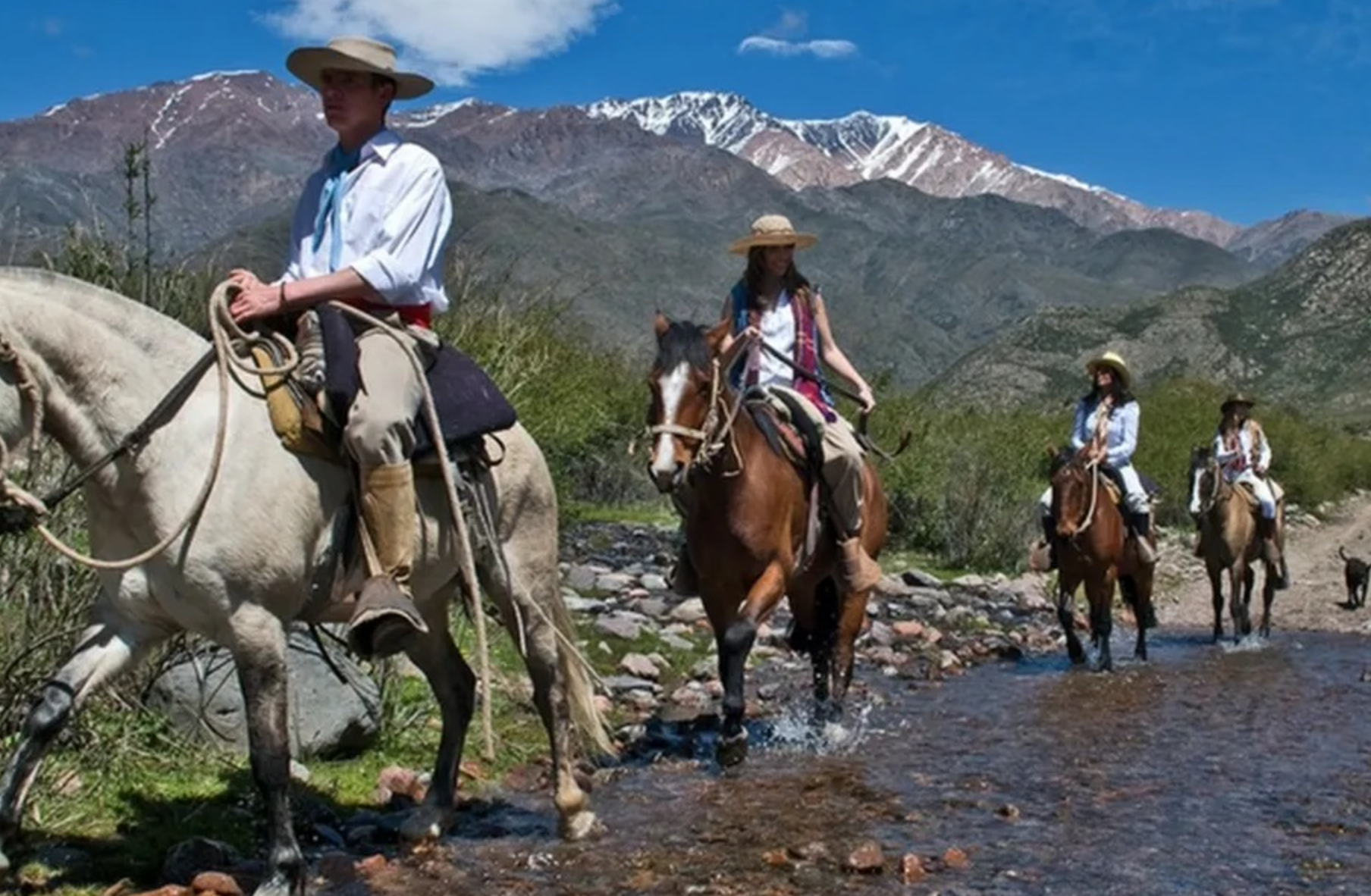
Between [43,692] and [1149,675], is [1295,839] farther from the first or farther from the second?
[1149,675]

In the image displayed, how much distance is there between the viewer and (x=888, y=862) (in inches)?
252

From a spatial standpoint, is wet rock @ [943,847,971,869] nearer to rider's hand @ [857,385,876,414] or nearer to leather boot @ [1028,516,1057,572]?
rider's hand @ [857,385,876,414]

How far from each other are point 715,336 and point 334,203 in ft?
9.18

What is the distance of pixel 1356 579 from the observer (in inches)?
795

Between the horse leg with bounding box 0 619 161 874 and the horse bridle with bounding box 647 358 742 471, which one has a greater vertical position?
the horse bridle with bounding box 647 358 742 471

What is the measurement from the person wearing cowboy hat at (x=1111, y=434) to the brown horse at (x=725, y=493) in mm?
A: 5749

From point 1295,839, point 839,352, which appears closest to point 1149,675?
point 839,352

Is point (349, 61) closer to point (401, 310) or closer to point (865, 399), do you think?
point (401, 310)

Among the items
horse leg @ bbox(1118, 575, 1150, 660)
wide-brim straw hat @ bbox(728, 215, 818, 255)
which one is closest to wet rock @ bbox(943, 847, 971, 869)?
wide-brim straw hat @ bbox(728, 215, 818, 255)

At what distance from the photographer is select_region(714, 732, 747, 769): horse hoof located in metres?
8.37

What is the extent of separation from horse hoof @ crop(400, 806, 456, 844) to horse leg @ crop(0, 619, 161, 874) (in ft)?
5.66

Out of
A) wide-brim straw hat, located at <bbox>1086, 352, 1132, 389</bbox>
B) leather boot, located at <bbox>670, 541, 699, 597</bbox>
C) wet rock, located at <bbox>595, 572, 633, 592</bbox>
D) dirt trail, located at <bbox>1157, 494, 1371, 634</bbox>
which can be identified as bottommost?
dirt trail, located at <bbox>1157, 494, 1371, 634</bbox>

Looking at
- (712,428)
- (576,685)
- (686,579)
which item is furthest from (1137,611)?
(576,685)

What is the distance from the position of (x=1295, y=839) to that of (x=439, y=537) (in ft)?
14.3
